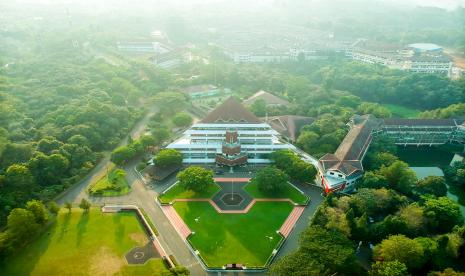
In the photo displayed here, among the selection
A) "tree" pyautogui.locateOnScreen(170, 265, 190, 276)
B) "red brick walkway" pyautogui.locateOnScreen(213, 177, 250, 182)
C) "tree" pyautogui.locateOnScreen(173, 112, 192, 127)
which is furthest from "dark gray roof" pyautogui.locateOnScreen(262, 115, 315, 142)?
"tree" pyautogui.locateOnScreen(170, 265, 190, 276)

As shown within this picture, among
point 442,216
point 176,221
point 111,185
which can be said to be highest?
point 442,216

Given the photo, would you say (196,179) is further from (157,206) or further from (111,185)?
(111,185)

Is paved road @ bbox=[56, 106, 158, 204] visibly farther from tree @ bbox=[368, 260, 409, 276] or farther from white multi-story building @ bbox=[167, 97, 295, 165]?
tree @ bbox=[368, 260, 409, 276]

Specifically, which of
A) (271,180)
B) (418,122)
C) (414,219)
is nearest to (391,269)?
(414,219)

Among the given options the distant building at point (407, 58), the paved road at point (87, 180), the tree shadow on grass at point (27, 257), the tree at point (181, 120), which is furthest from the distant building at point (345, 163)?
the distant building at point (407, 58)

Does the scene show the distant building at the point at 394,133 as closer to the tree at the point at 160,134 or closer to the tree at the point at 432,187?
the tree at the point at 432,187
